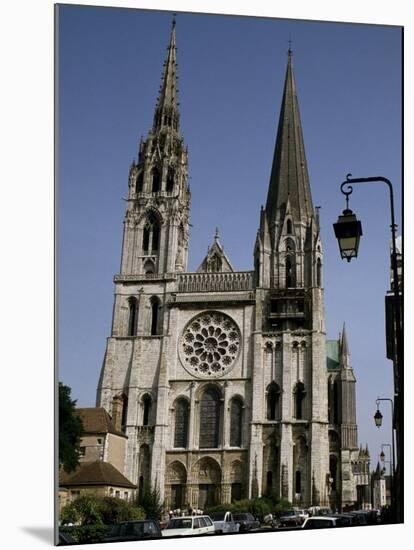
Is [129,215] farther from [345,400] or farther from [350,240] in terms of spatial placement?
[350,240]

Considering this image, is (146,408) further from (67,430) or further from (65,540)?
(65,540)

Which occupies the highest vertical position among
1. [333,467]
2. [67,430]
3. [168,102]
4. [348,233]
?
[168,102]

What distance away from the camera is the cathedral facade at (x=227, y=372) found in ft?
120

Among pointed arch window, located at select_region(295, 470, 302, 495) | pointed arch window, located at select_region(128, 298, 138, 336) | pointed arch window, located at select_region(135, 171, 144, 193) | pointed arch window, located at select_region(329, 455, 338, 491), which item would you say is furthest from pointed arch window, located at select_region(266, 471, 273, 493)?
pointed arch window, located at select_region(135, 171, 144, 193)

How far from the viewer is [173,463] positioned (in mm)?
37000

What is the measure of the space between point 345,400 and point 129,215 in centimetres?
1416

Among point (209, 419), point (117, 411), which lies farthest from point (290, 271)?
point (117, 411)

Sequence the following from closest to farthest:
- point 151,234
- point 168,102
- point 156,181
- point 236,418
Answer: point 236,418 < point 151,234 < point 156,181 < point 168,102

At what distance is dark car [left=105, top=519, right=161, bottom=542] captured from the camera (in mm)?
16578

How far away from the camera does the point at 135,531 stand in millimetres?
16859

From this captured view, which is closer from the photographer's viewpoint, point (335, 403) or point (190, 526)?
point (190, 526)

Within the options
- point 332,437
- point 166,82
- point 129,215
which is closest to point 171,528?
point 332,437

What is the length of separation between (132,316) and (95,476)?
10.0m

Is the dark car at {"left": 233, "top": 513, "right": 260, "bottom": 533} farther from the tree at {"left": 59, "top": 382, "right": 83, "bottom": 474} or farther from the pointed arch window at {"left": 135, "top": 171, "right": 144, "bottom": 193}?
the pointed arch window at {"left": 135, "top": 171, "right": 144, "bottom": 193}
